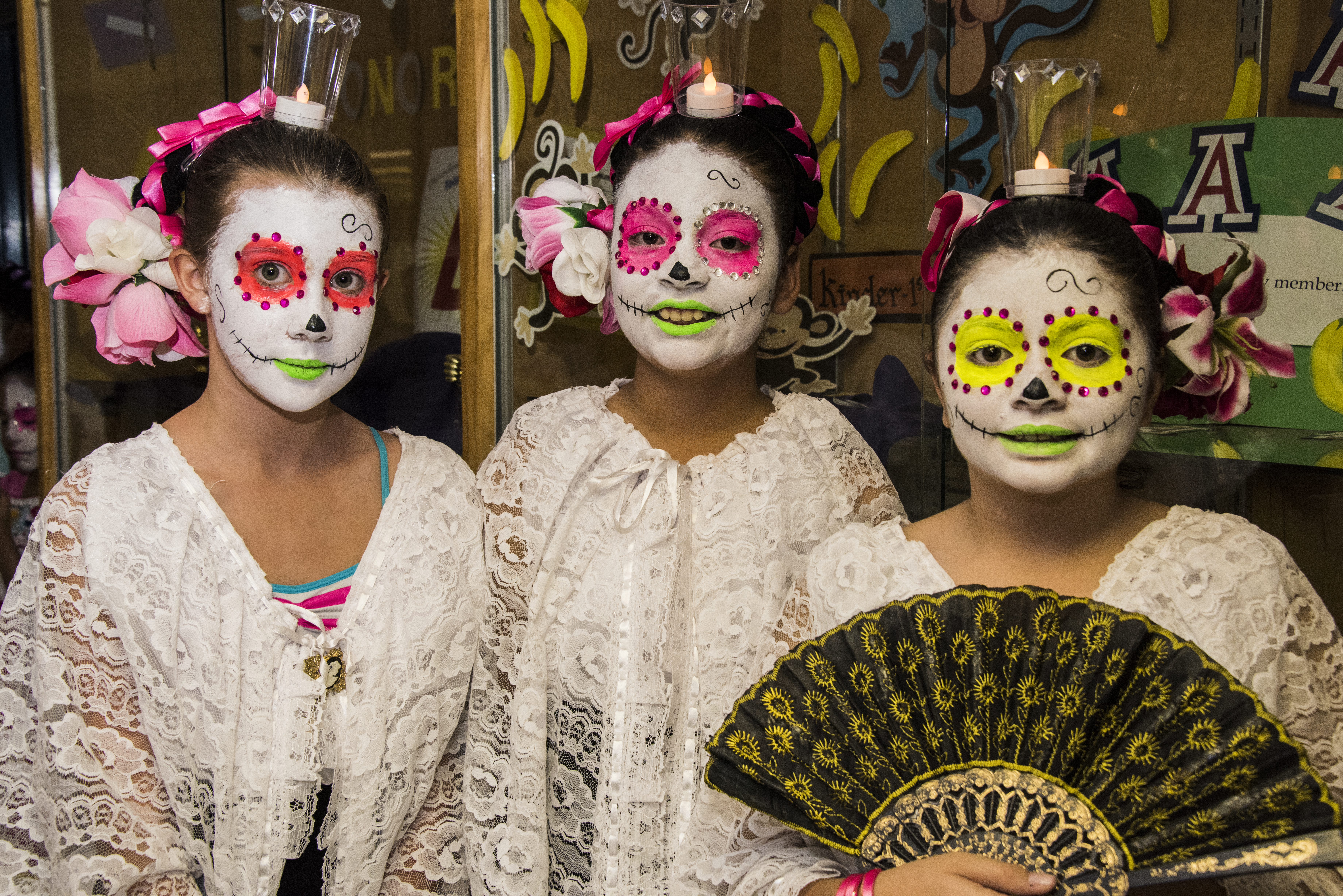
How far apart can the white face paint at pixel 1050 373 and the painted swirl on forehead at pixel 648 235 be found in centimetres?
54

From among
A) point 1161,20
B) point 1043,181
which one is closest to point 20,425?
point 1043,181

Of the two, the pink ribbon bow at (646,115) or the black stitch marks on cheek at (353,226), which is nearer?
the black stitch marks on cheek at (353,226)

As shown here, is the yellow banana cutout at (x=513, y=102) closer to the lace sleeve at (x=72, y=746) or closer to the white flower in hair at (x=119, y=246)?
the white flower in hair at (x=119, y=246)

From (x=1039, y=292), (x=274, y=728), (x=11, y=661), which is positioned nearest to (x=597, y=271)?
(x=1039, y=292)

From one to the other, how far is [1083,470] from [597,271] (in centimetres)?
92

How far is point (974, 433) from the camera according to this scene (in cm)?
144

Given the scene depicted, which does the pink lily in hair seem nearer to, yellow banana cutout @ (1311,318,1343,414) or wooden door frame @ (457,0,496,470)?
yellow banana cutout @ (1311,318,1343,414)

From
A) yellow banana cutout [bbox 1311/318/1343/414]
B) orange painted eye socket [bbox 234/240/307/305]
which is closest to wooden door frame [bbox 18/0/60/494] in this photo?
orange painted eye socket [bbox 234/240/307/305]

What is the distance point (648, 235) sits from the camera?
1798mm

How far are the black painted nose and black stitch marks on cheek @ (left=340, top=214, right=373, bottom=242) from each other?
3.55ft

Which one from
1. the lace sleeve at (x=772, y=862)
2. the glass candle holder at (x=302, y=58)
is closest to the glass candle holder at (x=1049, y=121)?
the lace sleeve at (x=772, y=862)

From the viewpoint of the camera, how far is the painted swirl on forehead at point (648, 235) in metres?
1.77

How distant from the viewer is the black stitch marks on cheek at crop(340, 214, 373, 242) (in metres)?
1.75

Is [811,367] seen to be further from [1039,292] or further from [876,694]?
[876,694]
